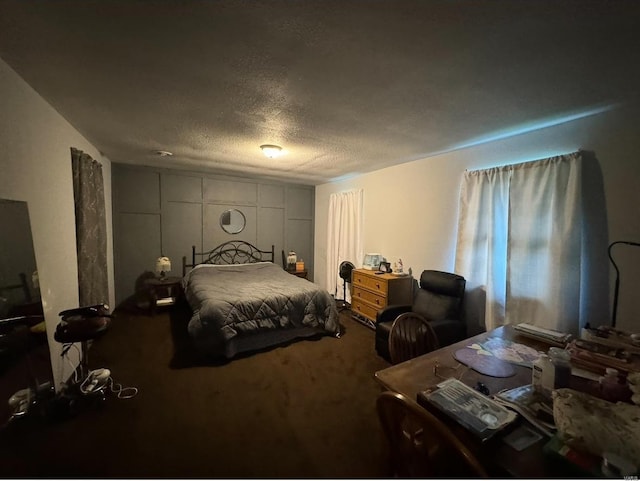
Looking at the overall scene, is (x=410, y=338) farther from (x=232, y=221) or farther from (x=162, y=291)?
(x=232, y=221)

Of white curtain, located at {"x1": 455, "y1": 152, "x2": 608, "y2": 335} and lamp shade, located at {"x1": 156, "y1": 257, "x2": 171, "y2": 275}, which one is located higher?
white curtain, located at {"x1": 455, "y1": 152, "x2": 608, "y2": 335}

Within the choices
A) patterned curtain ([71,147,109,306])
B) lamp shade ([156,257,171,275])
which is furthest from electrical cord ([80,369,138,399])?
lamp shade ([156,257,171,275])

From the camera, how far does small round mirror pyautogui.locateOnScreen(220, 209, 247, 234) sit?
4.95 meters

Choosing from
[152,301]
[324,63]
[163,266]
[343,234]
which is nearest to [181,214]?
[163,266]

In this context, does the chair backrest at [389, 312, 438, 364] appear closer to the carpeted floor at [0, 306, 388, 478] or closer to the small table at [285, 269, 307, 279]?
the carpeted floor at [0, 306, 388, 478]

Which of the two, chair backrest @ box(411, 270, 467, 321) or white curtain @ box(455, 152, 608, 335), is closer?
white curtain @ box(455, 152, 608, 335)

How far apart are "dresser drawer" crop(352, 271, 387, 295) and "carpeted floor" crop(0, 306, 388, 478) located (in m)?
0.93

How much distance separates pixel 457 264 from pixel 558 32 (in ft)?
7.40

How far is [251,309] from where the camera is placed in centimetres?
291

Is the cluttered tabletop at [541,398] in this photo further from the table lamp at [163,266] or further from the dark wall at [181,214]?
the dark wall at [181,214]

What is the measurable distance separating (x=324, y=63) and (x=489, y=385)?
1894 millimetres

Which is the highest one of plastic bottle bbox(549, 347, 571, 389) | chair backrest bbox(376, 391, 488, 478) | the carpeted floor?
plastic bottle bbox(549, 347, 571, 389)

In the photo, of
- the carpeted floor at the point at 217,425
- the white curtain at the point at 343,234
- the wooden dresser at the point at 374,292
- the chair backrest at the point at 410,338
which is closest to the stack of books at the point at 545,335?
the chair backrest at the point at 410,338

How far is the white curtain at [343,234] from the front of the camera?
457 cm
